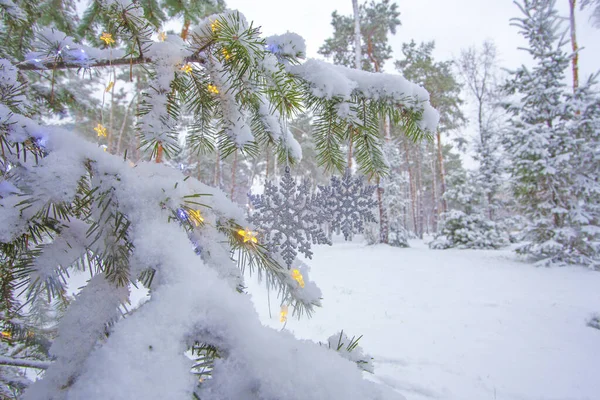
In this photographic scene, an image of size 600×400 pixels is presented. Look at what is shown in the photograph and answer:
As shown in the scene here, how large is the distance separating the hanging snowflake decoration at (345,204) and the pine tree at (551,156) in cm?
1078

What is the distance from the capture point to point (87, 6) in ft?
7.16

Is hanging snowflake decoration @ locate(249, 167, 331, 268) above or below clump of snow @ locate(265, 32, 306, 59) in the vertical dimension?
below

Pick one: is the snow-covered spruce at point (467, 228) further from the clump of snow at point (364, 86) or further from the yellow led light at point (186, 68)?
the yellow led light at point (186, 68)

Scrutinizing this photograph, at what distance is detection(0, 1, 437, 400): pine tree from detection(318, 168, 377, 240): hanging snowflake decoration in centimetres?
23

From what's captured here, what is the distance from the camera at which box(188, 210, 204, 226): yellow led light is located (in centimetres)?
70

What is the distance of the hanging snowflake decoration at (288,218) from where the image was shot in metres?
0.76

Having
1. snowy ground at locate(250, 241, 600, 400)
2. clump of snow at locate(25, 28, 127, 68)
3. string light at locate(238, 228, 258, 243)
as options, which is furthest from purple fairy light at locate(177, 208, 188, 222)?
snowy ground at locate(250, 241, 600, 400)

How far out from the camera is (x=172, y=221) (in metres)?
0.67

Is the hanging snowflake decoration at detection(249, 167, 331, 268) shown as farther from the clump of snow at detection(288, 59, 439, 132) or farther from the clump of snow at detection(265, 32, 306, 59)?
the clump of snow at detection(265, 32, 306, 59)

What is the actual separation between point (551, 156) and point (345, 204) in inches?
466

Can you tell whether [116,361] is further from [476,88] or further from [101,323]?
[476,88]

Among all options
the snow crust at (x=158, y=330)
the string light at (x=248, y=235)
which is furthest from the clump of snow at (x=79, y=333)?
the string light at (x=248, y=235)

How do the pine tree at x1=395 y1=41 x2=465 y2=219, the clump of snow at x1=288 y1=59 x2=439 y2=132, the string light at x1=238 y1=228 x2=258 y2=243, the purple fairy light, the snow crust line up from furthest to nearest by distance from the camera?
the pine tree at x1=395 y1=41 x2=465 y2=219 < the clump of snow at x1=288 y1=59 x2=439 y2=132 < the string light at x1=238 y1=228 x2=258 y2=243 < the purple fairy light < the snow crust

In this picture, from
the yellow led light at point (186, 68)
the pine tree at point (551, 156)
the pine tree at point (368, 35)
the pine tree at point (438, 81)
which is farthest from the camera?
the pine tree at point (438, 81)
